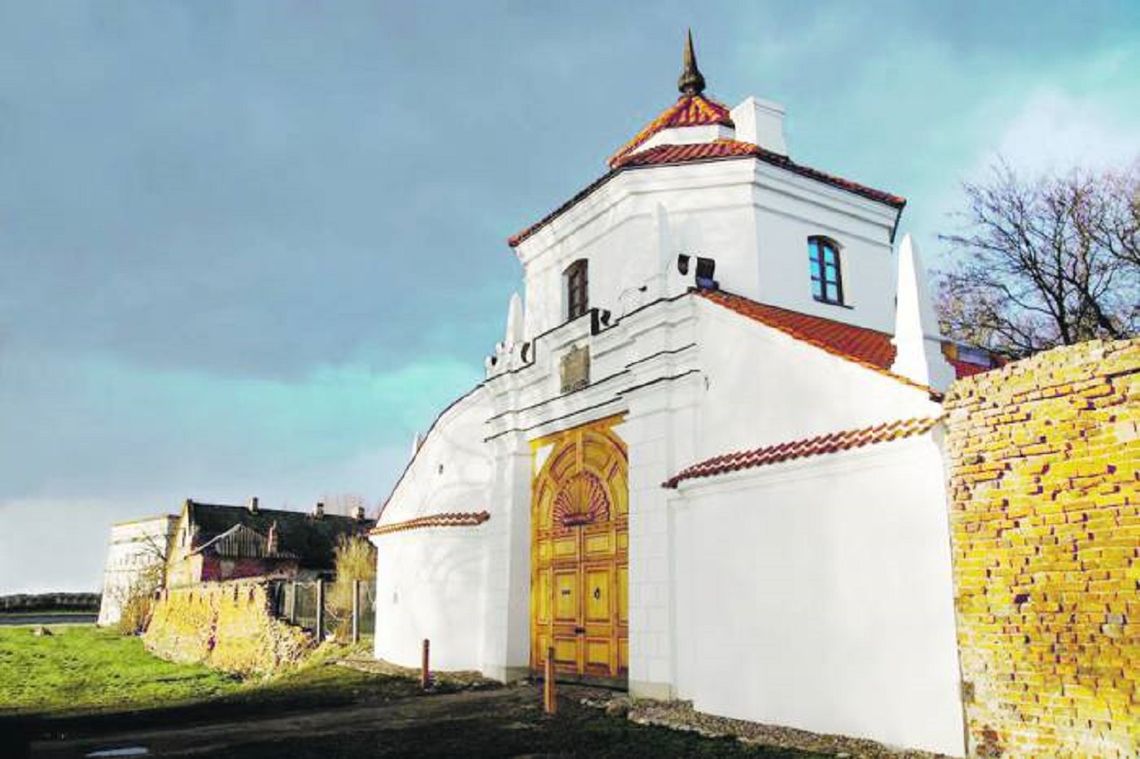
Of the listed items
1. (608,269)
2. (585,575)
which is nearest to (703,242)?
(608,269)

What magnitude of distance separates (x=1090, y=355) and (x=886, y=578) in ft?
9.84

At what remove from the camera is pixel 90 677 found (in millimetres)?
26062

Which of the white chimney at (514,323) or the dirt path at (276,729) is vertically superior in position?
the white chimney at (514,323)

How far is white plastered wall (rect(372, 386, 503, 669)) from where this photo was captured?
17016 mm

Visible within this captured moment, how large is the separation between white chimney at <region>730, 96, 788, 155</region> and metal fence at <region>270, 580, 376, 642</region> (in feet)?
49.4

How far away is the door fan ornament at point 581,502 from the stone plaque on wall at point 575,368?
62.8 inches

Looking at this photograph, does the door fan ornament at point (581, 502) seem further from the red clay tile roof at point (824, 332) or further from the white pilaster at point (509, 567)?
the red clay tile roof at point (824, 332)

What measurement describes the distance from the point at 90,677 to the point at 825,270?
2477 centimetres

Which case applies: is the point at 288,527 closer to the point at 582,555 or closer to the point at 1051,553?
the point at 582,555

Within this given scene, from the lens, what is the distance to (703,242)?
48.5 ft

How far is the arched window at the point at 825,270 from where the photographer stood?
15.5m

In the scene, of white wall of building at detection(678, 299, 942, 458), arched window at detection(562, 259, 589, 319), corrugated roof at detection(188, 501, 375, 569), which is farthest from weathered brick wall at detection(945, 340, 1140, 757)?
corrugated roof at detection(188, 501, 375, 569)

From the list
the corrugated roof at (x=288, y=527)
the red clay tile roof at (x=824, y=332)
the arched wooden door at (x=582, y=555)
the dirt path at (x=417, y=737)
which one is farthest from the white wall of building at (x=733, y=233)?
the corrugated roof at (x=288, y=527)

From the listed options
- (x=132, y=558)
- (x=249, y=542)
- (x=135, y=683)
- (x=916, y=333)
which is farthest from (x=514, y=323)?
(x=132, y=558)
